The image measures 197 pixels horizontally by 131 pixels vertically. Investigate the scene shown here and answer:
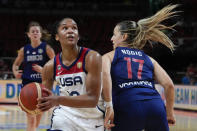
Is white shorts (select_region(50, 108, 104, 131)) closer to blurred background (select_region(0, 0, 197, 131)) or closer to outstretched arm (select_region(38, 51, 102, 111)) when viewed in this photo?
outstretched arm (select_region(38, 51, 102, 111))

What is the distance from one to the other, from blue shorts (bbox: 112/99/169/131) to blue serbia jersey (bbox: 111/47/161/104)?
0.24ft

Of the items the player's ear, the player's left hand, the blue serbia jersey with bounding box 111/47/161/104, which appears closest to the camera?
the player's left hand

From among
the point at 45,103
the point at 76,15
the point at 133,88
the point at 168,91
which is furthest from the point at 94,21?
the point at 45,103

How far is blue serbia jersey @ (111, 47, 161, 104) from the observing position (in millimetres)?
3525

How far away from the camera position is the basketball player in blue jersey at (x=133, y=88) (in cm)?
343

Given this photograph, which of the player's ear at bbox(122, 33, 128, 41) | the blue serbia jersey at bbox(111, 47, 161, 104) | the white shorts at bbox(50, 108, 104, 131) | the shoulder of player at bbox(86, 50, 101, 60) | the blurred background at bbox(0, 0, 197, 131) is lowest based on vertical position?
the white shorts at bbox(50, 108, 104, 131)

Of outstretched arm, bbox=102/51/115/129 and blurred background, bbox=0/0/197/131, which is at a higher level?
blurred background, bbox=0/0/197/131

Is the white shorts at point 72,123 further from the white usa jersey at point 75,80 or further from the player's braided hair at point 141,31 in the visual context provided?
the player's braided hair at point 141,31

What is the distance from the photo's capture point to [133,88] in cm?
354

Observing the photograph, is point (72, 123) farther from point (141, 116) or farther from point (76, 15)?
point (76, 15)

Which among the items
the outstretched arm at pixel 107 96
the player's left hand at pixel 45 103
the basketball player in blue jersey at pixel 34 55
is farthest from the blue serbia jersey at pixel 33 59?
the player's left hand at pixel 45 103

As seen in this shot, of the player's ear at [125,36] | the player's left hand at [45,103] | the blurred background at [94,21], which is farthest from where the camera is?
the blurred background at [94,21]

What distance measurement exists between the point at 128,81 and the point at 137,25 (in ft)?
2.49

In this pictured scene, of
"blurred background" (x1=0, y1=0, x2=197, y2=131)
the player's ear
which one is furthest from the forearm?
"blurred background" (x1=0, y1=0, x2=197, y2=131)
